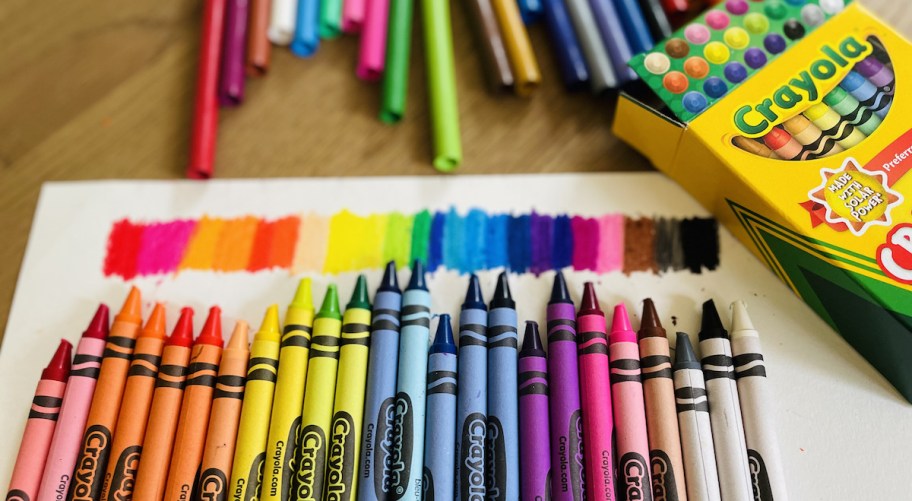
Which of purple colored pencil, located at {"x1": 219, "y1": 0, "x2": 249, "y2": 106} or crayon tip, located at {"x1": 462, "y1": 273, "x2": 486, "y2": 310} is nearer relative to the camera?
crayon tip, located at {"x1": 462, "y1": 273, "x2": 486, "y2": 310}

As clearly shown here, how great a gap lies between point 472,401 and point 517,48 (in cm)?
38

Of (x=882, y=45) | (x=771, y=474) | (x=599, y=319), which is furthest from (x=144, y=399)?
(x=882, y=45)

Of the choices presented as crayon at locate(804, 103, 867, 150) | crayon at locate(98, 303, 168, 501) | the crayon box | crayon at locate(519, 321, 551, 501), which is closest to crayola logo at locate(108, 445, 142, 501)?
crayon at locate(98, 303, 168, 501)

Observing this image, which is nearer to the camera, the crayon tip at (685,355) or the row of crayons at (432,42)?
the crayon tip at (685,355)

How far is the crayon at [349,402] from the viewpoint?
1.94ft

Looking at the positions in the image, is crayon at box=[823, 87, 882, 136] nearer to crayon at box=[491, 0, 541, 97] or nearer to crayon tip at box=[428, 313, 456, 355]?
crayon at box=[491, 0, 541, 97]

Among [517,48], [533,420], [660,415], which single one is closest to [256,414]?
[533,420]

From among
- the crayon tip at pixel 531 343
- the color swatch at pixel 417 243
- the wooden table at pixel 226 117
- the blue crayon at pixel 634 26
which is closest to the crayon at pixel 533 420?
the crayon tip at pixel 531 343

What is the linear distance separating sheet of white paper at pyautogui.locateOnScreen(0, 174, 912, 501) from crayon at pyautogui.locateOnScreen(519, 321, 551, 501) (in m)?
0.06

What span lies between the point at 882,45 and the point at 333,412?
1.95 feet

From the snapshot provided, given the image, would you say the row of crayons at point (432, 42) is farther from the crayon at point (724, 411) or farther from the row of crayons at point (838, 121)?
the crayon at point (724, 411)

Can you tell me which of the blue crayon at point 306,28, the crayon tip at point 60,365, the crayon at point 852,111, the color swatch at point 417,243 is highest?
the blue crayon at point 306,28

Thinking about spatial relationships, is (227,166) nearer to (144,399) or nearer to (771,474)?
(144,399)

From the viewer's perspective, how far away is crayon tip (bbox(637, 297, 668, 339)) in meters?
0.62
